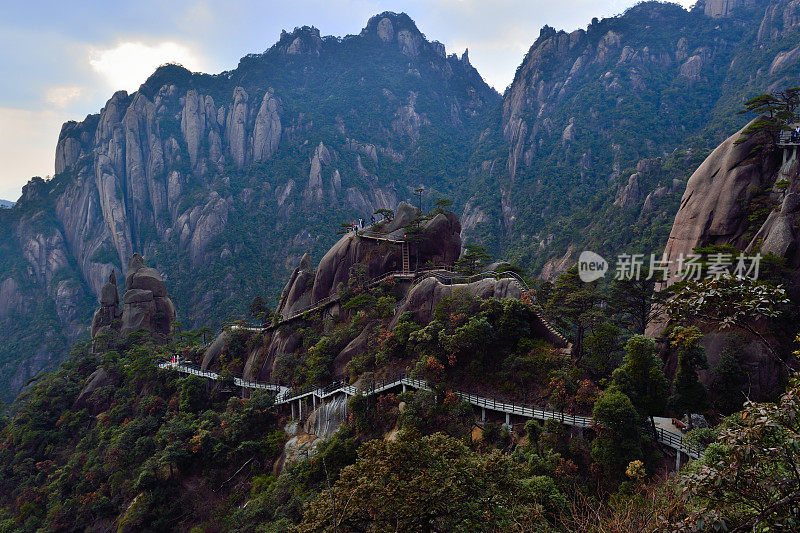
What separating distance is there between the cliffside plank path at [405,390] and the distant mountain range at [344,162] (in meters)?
43.5

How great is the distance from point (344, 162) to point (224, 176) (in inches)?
1161

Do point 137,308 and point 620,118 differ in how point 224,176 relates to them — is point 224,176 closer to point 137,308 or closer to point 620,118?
point 137,308

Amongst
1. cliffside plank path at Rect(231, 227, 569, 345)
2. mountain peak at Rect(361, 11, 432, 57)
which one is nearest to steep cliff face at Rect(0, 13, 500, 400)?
mountain peak at Rect(361, 11, 432, 57)

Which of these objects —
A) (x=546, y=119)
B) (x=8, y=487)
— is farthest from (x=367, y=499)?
(x=546, y=119)

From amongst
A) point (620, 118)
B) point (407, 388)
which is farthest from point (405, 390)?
point (620, 118)

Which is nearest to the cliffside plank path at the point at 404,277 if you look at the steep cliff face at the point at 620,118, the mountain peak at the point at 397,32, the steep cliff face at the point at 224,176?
the steep cliff face at the point at 620,118

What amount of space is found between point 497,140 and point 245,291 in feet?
259

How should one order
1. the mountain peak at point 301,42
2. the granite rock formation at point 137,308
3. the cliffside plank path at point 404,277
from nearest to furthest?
the cliffside plank path at point 404,277 → the granite rock formation at point 137,308 → the mountain peak at point 301,42

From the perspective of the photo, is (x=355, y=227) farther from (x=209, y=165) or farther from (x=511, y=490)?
(x=209, y=165)

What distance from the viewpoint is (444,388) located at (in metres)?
21.5

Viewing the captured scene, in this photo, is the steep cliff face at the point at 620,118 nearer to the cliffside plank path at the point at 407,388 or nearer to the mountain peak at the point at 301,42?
the cliffside plank path at the point at 407,388

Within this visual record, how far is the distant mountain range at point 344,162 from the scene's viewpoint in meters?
72.2

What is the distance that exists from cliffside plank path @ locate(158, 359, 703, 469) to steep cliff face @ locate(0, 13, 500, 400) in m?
46.1

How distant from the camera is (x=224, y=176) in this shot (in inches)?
3853
